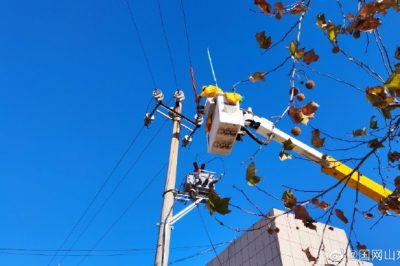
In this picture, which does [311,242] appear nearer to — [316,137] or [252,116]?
[252,116]

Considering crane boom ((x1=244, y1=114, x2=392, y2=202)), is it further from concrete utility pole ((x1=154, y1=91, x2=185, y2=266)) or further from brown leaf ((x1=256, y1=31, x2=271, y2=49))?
concrete utility pole ((x1=154, y1=91, x2=185, y2=266))

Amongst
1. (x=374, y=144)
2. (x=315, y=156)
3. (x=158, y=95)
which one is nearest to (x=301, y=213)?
(x=374, y=144)

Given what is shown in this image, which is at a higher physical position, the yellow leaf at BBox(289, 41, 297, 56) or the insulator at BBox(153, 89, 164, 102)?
the insulator at BBox(153, 89, 164, 102)

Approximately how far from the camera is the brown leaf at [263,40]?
2848mm

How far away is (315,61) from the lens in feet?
9.36

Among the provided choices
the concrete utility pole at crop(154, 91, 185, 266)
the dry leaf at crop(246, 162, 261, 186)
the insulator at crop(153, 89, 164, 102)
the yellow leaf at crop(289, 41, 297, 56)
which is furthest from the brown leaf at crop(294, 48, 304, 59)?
the insulator at crop(153, 89, 164, 102)

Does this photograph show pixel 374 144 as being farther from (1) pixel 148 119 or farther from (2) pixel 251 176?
(1) pixel 148 119

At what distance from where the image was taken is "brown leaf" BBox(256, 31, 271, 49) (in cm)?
285

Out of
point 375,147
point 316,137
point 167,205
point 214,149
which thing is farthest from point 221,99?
point 167,205

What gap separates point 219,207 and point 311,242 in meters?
14.6

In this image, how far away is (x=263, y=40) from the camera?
2.86 metres

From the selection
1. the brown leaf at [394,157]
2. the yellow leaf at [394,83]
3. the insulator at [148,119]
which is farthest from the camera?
the insulator at [148,119]

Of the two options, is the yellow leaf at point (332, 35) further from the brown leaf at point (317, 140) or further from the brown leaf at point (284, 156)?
the brown leaf at point (284, 156)

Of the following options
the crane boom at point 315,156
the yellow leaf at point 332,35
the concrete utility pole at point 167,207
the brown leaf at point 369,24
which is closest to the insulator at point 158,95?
the concrete utility pole at point 167,207
